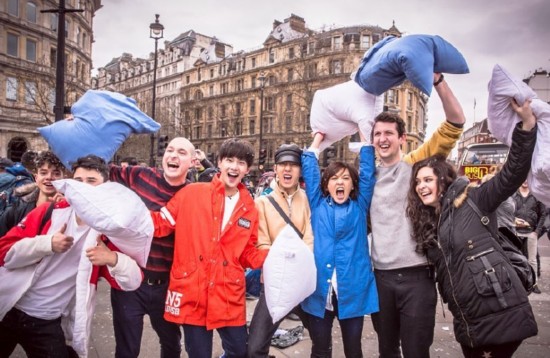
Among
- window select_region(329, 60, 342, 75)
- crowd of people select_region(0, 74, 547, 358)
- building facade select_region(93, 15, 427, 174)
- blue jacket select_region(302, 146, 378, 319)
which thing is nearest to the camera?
crowd of people select_region(0, 74, 547, 358)

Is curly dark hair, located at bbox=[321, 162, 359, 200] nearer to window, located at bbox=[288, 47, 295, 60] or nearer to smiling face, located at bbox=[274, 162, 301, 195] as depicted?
smiling face, located at bbox=[274, 162, 301, 195]

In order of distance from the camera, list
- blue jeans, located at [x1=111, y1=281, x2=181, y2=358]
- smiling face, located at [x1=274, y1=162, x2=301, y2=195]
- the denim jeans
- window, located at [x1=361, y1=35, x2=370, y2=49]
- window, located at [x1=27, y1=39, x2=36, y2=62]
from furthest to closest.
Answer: window, located at [x1=361, y1=35, x2=370, y2=49]
window, located at [x1=27, y1=39, x2=36, y2=62]
smiling face, located at [x1=274, y1=162, x2=301, y2=195]
blue jeans, located at [x1=111, y1=281, x2=181, y2=358]
the denim jeans

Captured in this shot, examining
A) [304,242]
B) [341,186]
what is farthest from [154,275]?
[341,186]

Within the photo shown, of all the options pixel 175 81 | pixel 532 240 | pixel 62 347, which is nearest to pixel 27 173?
pixel 62 347

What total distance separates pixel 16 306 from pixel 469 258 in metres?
2.99

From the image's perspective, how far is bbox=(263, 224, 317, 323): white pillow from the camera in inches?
98.6

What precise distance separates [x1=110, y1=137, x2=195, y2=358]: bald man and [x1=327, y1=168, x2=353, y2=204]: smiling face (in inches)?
48.1

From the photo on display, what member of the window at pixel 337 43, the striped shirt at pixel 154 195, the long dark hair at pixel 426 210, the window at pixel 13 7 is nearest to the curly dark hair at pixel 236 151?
the striped shirt at pixel 154 195

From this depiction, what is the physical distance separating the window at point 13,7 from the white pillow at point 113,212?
1680 inches

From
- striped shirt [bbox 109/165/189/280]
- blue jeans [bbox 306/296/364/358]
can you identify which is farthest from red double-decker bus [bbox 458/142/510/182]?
striped shirt [bbox 109/165/189/280]

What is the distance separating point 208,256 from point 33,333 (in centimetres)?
126

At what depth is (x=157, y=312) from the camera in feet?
9.15

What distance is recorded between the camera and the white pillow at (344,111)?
9.98 ft

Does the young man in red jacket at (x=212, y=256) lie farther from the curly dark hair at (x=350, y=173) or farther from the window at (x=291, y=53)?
the window at (x=291, y=53)
